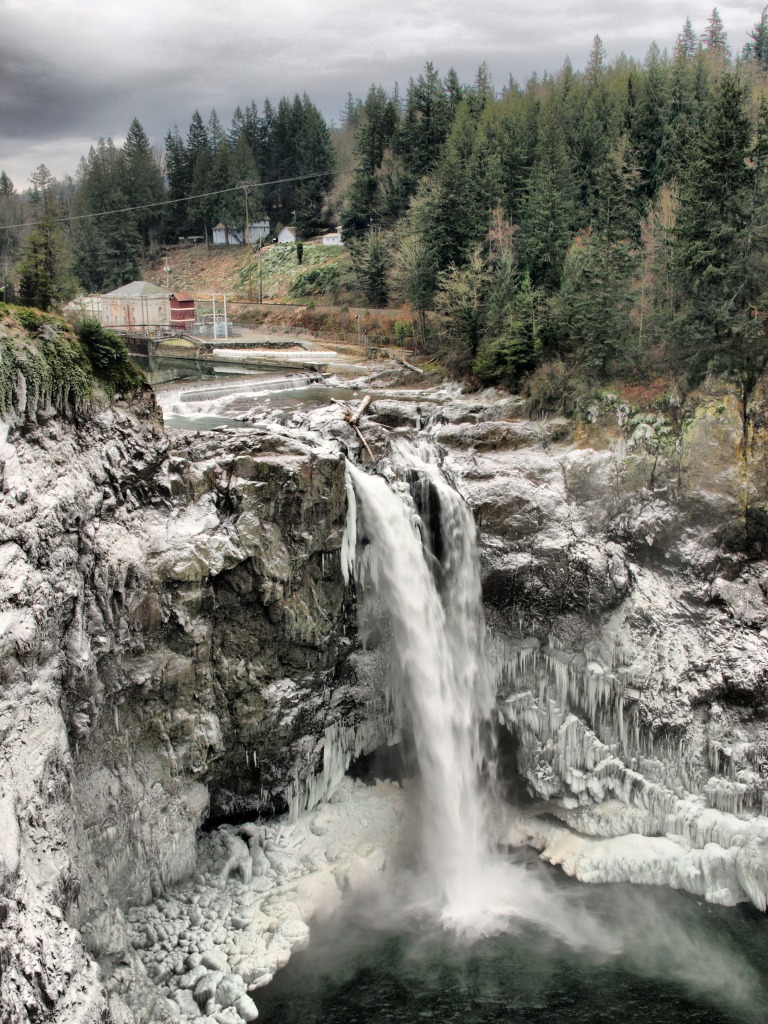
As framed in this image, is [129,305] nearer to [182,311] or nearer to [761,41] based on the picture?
[182,311]

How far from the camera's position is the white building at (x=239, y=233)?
79.9 m

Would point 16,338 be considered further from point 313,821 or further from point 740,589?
point 740,589

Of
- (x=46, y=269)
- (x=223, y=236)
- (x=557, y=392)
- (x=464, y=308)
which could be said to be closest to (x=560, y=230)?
(x=464, y=308)

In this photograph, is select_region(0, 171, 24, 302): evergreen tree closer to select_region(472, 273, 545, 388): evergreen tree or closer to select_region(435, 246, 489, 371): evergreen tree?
select_region(435, 246, 489, 371): evergreen tree

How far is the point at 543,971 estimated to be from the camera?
18.2 metres

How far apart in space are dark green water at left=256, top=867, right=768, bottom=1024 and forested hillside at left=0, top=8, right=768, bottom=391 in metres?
16.4

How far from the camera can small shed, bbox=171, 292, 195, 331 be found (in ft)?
162

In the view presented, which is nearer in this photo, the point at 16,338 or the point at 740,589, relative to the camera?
the point at 16,338

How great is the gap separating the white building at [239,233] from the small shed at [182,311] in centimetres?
3190

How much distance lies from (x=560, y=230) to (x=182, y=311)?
85.6 feet

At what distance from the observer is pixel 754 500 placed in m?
24.4

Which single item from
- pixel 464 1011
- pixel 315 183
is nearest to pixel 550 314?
pixel 464 1011

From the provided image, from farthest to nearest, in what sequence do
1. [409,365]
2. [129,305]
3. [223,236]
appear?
[223,236], [129,305], [409,365]

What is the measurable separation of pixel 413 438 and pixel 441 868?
12.8 m
